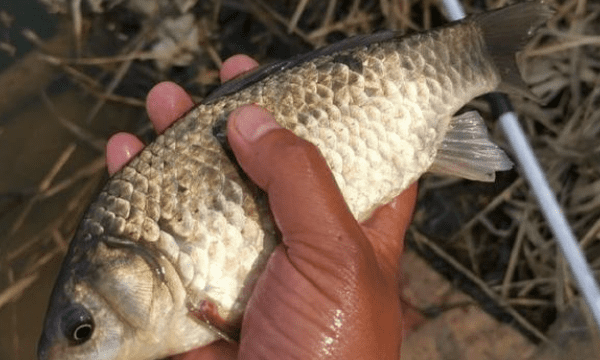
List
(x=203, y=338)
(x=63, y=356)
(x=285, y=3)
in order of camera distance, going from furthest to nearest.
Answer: (x=285, y=3)
(x=203, y=338)
(x=63, y=356)

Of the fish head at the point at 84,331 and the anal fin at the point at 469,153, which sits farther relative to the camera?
the anal fin at the point at 469,153

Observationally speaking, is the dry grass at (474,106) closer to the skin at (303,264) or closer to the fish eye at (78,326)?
the skin at (303,264)

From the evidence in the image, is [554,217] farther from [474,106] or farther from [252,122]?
[252,122]

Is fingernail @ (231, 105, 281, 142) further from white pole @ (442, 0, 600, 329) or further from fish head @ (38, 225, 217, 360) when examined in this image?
white pole @ (442, 0, 600, 329)

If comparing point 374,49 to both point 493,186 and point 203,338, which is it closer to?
point 203,338

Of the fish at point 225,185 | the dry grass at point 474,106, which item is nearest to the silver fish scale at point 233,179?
the fish at point 225,185

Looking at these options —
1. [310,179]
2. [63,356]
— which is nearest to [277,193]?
[310,179]
